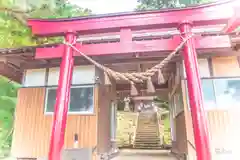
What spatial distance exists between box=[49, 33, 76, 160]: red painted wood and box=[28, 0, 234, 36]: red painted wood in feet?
0.86

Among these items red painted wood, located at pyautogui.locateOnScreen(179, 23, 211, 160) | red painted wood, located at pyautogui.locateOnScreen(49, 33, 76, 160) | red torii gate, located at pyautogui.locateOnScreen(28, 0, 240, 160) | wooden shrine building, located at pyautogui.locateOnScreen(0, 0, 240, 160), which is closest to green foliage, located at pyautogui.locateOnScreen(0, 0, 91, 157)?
wooden shrine building, located at pyautogui.locateOnScreen(0, 0, 240, 160)

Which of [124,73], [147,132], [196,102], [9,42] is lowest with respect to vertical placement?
[147,132]

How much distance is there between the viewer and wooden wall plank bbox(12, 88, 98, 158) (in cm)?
541

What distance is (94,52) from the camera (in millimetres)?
3975

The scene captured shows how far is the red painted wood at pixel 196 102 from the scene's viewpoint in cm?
315

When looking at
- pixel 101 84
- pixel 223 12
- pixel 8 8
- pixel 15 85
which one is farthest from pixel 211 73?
pixel 15 85

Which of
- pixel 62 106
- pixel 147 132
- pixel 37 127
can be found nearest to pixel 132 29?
pixel 62 106

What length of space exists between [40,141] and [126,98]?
5448 mm

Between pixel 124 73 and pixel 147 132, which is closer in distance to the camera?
pixel 124 73

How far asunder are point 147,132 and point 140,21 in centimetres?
984

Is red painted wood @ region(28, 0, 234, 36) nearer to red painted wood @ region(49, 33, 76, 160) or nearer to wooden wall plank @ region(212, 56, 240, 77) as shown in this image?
red painted wood @ region(49, 33, 76, 160)

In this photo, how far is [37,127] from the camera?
18.5 feet

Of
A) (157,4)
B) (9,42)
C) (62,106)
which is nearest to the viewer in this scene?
(62,106)

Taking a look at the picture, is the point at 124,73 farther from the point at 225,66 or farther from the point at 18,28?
the point at 18,28
